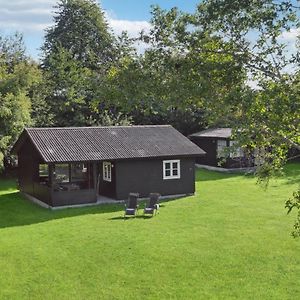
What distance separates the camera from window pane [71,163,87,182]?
89.5 ft

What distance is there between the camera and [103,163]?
86.1 ft

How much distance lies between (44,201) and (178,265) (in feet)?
40.1

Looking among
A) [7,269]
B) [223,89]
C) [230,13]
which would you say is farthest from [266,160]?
Result: [7,269]

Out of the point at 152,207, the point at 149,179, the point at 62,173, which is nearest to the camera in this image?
the point at 152,207

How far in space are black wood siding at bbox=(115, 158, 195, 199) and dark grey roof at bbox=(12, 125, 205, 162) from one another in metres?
0.63

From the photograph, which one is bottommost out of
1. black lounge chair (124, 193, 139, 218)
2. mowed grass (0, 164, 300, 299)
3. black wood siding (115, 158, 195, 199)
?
mowed grass (0, 164, 300, 299)

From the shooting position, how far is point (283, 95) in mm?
7285

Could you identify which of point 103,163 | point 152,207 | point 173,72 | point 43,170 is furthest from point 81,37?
point 173,72

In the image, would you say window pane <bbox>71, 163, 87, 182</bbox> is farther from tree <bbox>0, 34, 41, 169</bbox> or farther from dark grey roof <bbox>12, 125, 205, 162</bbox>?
tree <bbox>0, 34, 41, 169</bbox>

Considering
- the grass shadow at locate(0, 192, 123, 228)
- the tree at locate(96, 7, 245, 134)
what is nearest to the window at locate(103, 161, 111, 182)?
the grass shadow at locate(0, 192, 123, 228)

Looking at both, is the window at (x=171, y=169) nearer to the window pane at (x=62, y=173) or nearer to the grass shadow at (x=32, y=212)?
the grass shadow at (x=32, y=212)

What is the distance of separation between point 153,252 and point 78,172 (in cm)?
1321

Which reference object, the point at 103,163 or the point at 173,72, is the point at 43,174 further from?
the point at 173,72

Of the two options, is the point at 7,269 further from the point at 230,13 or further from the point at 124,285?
the point at 230,13
